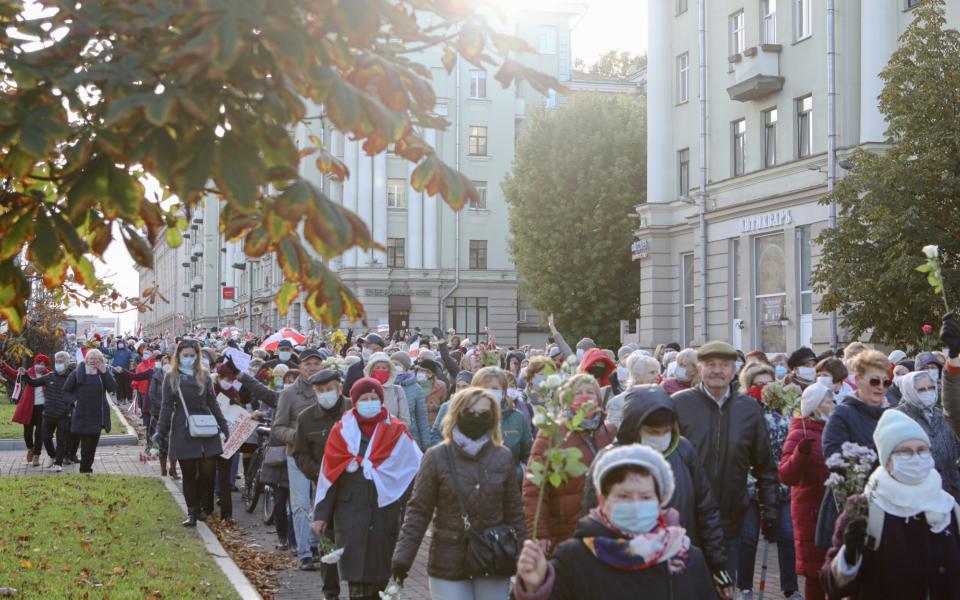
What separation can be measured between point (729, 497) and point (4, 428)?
2318 centimetres

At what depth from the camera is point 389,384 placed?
12891 mm

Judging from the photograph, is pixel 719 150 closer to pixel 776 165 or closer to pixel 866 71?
pixel 776 165

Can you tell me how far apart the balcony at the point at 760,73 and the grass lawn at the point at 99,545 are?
21142 millimetres

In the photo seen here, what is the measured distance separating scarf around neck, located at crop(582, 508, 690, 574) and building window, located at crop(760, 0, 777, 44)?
30.9 metres

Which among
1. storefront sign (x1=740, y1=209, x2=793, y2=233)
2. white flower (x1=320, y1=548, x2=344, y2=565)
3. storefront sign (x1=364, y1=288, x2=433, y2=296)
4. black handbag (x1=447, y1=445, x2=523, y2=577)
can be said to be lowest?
white flower (x1=320, y1=548, x2=344, y2=565)

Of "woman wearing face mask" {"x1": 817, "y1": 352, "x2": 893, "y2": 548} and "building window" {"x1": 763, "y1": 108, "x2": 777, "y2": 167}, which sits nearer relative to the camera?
"woman wearing face mask" {"x1": 817, "y1": 352, "x2": 893, "y2": 548}

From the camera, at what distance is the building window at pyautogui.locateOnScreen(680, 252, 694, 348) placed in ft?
125

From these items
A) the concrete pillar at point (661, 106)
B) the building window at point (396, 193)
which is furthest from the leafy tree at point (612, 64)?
the concrete pillar at point (661, 106)

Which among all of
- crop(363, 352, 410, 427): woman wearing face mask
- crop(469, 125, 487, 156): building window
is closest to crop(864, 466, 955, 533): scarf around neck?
crop(363, 352, 410, 427): woman wearing face mask

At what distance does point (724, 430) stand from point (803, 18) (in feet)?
87.4

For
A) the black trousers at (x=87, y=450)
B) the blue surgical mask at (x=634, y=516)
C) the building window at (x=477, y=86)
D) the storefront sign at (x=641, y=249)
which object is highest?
the building window at (x=477, y=86)

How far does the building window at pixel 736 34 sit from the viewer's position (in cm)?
3503

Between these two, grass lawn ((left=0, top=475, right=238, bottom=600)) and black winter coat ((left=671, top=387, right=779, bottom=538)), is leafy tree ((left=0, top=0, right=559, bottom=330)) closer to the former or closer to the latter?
black winter coat ((left=671, top=387, right=779, bottom=538))

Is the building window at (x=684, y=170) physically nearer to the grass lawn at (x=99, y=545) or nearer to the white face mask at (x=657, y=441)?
the grass lawn at (x=99, y=545)
